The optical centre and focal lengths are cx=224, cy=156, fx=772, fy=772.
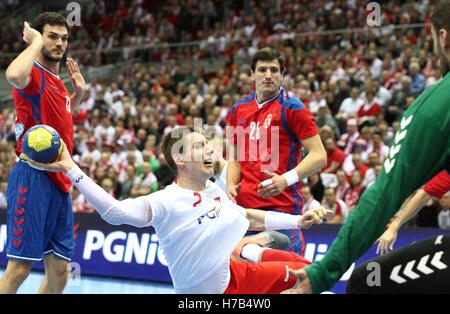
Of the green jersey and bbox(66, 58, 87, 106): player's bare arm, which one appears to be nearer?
the green jersey

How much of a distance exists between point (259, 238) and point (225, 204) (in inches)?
29.1

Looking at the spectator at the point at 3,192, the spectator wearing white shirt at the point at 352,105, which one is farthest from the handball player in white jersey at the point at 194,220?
the spectator at the point at 3,192

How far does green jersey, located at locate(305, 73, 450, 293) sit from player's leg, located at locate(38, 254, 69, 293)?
304 cm

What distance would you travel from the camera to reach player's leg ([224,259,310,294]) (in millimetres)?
4793

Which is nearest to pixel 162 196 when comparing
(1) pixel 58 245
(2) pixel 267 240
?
(2) pixel 267 240

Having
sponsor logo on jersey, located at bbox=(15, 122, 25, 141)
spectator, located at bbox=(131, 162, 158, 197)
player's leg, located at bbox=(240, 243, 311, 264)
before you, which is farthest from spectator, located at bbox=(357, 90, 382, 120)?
sponsor logo on jersey, located at bbox=(15, 122, 25, 141)

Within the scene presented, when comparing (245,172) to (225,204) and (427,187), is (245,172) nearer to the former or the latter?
(225,204)

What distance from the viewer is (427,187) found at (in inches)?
189

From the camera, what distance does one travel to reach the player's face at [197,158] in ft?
15.9

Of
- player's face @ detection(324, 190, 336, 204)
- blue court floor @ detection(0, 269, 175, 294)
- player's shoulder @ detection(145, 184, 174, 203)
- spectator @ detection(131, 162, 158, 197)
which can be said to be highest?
player's shoulder @ detection(145, 184, 174, 203)

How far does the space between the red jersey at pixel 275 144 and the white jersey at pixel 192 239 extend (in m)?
1.48

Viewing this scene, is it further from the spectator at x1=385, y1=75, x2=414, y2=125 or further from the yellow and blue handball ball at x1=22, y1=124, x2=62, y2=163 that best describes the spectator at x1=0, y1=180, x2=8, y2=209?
the yellow and blue handball ball at x1=22, y1=124, x2=62, y2=163

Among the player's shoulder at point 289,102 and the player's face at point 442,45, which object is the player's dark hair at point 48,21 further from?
the player's face at point 442,45
